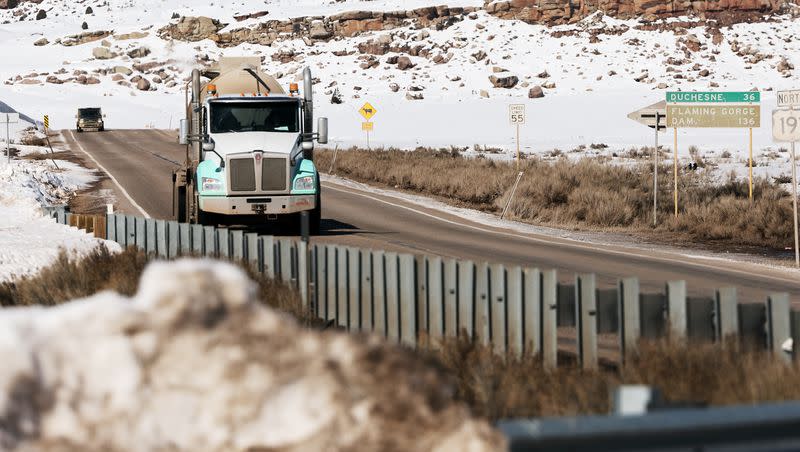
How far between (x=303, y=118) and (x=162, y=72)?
88.7 metres

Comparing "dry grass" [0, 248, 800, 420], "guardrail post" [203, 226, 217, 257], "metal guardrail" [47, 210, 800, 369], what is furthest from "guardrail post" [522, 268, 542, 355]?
"guardrail post" [203, 226, 217, 257]

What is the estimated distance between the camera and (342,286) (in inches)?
476

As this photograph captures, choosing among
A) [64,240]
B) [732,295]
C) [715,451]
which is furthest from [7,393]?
[64,240]

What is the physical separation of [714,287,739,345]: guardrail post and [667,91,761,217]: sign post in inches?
723

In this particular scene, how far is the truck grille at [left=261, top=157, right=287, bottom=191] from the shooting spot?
21391 mm

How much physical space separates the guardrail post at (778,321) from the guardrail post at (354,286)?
4489 mm

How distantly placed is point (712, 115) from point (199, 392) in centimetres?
2435

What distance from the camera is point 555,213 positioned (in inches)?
1148

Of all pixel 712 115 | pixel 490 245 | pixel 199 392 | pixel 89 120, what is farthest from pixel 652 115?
pixel 89 120

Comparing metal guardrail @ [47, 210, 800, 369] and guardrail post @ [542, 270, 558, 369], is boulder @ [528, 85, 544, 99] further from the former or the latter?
guardrail post @ [542, 270, 558, 369]

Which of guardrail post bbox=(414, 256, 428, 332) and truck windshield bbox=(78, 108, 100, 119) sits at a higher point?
truck windshield bbox=(78, 108, 100, 119)

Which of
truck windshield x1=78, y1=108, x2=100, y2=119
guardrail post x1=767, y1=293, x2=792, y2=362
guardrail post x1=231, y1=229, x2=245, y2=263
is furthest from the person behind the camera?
truck windshield x1=78, y1=108, x2=100, y2=119

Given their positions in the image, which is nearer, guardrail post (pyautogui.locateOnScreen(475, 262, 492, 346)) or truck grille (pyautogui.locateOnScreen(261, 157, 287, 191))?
guardrail post (pyautogui.locateOnScreen(475, 262, 492, 346))

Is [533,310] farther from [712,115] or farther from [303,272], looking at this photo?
[712,115]
